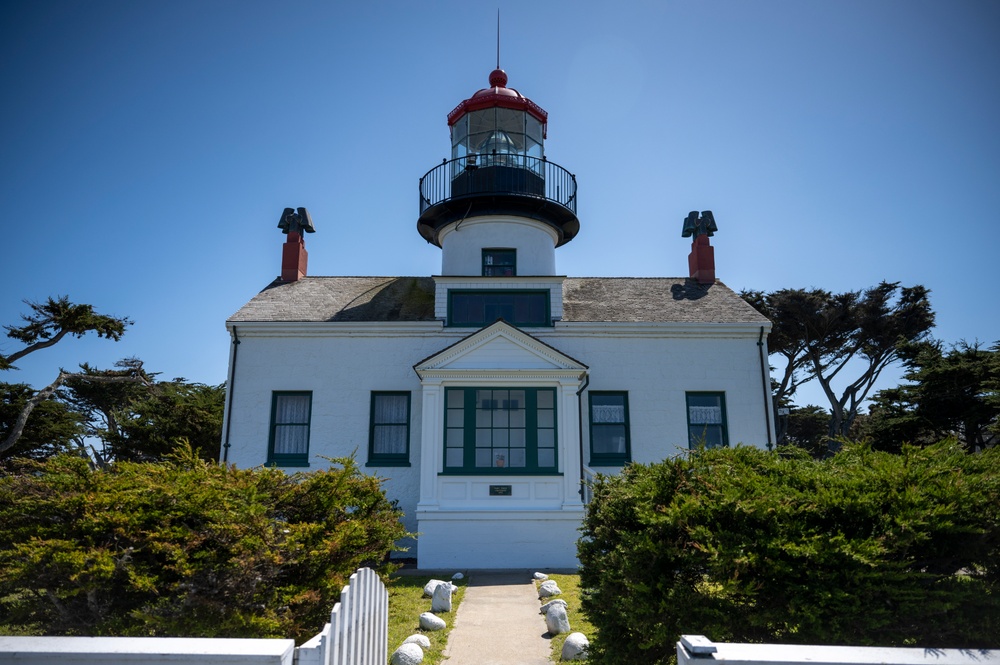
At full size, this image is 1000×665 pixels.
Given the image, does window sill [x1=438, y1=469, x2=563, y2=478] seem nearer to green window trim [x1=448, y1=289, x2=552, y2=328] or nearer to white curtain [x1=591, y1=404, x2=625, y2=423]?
white curtain [x1=591, y1=404, x2=625, y2=423]

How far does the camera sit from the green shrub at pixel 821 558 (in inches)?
175

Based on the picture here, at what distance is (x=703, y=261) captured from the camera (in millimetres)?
19766

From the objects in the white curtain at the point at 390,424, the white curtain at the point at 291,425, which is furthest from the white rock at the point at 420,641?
the white curtain at the point at 291,425

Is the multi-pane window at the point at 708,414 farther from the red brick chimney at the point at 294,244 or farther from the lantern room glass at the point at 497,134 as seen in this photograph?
the red brick chimney at the point at 294,244

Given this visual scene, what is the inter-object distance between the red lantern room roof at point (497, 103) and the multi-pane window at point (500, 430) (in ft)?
27.7

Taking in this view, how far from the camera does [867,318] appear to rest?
32.7 meters

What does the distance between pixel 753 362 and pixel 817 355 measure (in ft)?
64.8

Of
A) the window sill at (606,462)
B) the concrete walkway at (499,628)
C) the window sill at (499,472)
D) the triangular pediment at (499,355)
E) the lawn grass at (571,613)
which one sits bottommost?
the concrete walkway at (499,628)

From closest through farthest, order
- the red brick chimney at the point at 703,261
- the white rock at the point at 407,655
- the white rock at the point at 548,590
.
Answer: the white rock at the point at 407,655, the white rock at the point at 548,590, the red brick chimney at the point at 703,261

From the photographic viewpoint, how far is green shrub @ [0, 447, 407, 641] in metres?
5.07

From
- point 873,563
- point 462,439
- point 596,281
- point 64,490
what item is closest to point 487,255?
point 596,281

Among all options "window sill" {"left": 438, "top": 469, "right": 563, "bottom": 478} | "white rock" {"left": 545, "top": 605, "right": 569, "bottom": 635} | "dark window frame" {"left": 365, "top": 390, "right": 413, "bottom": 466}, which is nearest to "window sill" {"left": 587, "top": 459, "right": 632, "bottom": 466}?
"window sill" {"left": 438, "top": 469, "right": 563, "bottom": 478}

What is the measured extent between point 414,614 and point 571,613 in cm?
206

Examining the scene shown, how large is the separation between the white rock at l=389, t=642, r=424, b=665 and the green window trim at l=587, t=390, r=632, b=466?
9.69 metres
